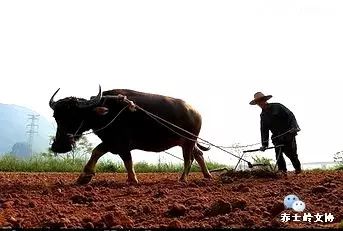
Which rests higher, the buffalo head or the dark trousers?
the buffalo head

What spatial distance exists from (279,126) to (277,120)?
0.41 ft

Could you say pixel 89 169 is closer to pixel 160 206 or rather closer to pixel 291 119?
pixel 160 206

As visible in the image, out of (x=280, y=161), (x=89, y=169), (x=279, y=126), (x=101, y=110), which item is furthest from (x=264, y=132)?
(x=89, y=169)

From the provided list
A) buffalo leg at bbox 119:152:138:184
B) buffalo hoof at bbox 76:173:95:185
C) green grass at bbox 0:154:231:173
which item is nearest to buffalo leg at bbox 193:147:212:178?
buffalo leg at bbox 119:152:138:184

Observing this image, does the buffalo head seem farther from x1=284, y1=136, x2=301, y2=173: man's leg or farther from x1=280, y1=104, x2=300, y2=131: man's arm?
x1=284, y1=136, x2=301, y2=173: man's leg

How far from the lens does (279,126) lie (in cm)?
1091

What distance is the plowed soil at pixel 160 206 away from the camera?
479 cm

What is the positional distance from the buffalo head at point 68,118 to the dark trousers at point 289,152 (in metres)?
3.90

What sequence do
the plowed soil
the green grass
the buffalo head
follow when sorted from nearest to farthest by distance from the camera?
the plowed soil, the buffalo head, the green grass

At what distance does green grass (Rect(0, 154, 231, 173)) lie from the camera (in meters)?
15.4

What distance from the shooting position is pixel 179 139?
33.3 ft

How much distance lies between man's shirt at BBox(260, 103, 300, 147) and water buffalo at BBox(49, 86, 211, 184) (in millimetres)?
1513

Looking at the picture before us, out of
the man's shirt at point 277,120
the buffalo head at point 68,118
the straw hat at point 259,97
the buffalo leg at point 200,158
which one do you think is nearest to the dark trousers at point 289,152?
the man's shirt at point 277,120

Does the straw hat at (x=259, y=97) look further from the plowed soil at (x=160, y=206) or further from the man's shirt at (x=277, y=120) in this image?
the plowed soil at (x=160, y=206)
